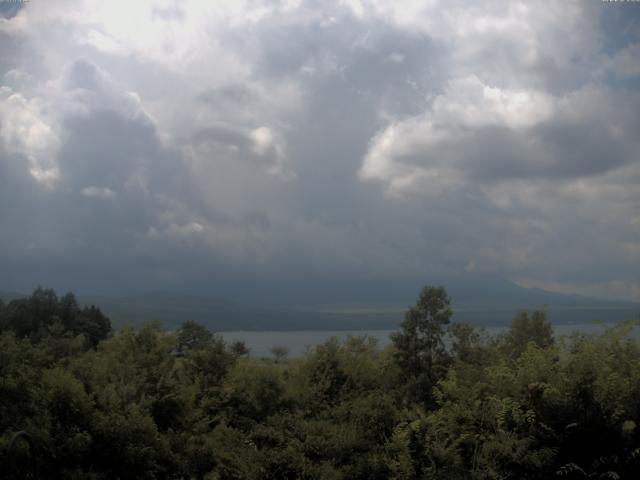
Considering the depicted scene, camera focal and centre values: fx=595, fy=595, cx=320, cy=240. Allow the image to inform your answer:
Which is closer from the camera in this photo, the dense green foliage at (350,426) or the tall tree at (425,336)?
the dense green foliage at (350,426)

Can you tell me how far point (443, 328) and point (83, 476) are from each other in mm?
13811

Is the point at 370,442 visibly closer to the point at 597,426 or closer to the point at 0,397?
the point at 597,426

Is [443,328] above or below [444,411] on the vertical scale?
above

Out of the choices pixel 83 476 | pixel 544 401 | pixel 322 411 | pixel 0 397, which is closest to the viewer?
pixel 83 476

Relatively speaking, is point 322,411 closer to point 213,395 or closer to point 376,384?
point 376,384

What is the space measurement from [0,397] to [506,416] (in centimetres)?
1068

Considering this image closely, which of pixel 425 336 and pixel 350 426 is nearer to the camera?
pixel 350 426

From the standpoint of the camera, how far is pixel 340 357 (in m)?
21.2

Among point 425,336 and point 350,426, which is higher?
point 425,336

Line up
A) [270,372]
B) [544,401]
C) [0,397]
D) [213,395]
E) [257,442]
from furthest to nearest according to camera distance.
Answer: [213,395] < [270,372] < [257,442] < [544,401] < [0,397]

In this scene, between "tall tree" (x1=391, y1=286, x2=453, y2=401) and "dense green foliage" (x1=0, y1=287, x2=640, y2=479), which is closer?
"dense green foliage" (x1=0, y1=287, x2=640, y2=479)

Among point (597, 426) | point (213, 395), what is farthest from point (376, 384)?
point (597, 426)

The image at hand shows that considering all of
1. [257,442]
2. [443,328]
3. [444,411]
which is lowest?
[257,442]

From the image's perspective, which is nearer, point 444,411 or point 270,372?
point 444,411
